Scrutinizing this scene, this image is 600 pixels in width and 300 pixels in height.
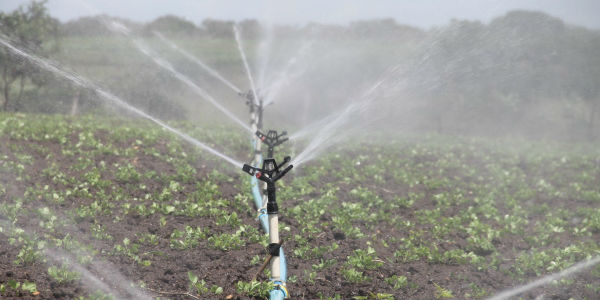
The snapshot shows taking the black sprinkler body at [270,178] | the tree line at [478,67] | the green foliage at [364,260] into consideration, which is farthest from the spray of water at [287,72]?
the black sprinkler body at [270,178]

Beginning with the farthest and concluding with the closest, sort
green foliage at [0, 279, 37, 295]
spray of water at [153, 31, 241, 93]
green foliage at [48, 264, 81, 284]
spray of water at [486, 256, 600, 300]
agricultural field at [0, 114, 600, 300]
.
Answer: spray of water at [153, 31, 241, 93] → spray of water at [486, 256, 600, 300] → agricultural field at [0, 114, 600, 300] → green foliage at [48, 264, 81, 284] → green foliage at [0, 279, 37, 295]

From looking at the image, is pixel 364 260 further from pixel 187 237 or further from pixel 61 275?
pixel 61 275

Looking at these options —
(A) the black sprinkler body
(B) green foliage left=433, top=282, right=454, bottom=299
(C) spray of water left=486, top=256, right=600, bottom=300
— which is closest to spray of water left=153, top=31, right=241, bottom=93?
(C) spray of water left=486, top=256, right=600, bottom=300

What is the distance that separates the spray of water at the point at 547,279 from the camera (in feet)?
21.2

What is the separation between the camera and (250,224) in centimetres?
757

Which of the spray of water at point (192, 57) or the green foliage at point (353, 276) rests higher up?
the spray of water at point (192, 57)

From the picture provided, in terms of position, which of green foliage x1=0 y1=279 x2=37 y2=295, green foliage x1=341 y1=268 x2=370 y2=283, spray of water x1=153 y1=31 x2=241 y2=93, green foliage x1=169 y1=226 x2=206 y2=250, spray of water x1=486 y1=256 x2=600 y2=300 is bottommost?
spray of water x1=486 y1=256 x2=600 y2=300

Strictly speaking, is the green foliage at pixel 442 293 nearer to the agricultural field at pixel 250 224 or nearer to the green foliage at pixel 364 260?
the agricultural field at pixel 250 224

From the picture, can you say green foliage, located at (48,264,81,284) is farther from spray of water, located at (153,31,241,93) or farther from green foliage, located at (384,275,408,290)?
spray of water, located at (153,31,241,93)

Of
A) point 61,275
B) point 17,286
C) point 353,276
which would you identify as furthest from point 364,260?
point 17,286

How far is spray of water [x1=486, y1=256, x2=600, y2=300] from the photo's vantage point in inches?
254

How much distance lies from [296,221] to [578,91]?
29410mm

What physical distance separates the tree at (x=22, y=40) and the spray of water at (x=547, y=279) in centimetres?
1735

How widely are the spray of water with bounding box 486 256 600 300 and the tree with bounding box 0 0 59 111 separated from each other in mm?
17347
